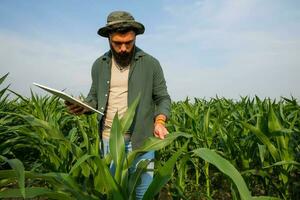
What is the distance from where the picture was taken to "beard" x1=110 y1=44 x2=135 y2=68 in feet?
6.57

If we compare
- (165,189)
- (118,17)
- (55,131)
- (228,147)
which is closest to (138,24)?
Answer: (118,17)

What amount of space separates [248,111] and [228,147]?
3.84 feet

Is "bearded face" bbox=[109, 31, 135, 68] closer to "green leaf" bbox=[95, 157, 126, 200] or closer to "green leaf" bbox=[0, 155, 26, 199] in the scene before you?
"green leaf" bbox=[95, 157, 126, 200]

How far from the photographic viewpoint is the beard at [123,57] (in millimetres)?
2003

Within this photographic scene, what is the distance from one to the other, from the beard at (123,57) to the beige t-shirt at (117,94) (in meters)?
0.03

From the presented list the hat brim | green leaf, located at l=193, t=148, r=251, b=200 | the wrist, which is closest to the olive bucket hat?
the hat brim

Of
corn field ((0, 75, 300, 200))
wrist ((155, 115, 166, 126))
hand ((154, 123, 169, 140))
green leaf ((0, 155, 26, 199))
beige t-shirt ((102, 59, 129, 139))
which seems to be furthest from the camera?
beige t-shirt ((102, 59, 129, 139))

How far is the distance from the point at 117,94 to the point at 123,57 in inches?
8.0

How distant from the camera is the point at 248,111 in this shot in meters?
3.86

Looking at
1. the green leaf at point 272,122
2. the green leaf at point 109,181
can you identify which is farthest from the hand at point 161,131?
the green leaf at point 272,122

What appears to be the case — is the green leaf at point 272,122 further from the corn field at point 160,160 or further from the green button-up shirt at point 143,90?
the green button-up shirt at point 143,90

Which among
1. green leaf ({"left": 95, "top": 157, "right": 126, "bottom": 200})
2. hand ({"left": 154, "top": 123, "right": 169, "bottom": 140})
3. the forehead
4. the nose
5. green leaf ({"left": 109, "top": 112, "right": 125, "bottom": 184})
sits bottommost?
green leaf ({"left": 95, "top": 157, "right": 126, "bottom": 200})

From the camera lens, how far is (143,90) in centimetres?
210

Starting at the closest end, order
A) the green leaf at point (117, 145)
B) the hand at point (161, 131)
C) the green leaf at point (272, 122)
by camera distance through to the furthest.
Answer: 1. the green leaf at point (117, 145)
2. the hand at point (161, 131)
3. the green leaf at point (272, 122)
